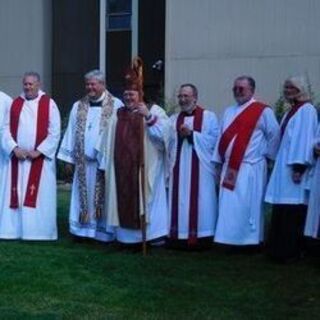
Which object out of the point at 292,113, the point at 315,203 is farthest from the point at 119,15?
the point at 315,203

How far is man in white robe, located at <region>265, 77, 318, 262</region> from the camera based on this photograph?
31.4 ft

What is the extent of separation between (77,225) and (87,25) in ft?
33.3

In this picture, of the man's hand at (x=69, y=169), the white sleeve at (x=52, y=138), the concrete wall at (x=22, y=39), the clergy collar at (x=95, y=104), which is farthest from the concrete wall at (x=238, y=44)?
the white sleeve at (x=52, y=138)

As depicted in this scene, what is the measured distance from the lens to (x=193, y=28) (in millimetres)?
17812

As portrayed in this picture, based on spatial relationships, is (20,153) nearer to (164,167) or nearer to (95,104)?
(95,104)

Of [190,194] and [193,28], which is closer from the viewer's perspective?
[190,194]

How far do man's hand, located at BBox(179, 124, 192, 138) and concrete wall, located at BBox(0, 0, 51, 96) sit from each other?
10689mm

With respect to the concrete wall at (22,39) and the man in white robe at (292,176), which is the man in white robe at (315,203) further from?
the concrete wall at (22,39)

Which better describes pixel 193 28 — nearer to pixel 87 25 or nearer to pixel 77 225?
pixel 87 25

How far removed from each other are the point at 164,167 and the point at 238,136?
102 centimetres

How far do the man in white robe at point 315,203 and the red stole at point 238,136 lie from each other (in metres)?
0.96

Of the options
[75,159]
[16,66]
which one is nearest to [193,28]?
[16,66]

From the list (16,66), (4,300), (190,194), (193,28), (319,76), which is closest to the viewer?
(4,300)

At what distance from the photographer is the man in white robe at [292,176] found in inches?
377
